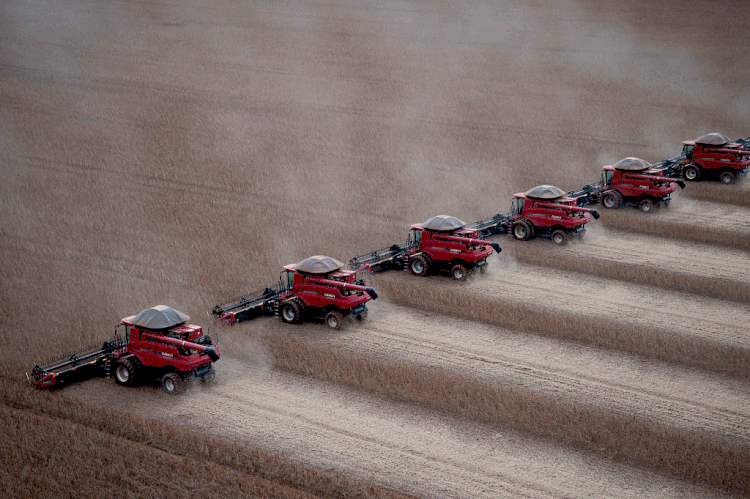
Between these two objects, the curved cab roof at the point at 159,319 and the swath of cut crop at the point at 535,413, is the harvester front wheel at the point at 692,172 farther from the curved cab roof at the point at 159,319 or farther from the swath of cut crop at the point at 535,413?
the curved cab roof at the point at 159,319

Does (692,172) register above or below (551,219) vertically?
above

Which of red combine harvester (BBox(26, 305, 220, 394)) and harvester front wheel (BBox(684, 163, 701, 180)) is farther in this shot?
harvester front wheel (BBox(684, 163, 701, 180))

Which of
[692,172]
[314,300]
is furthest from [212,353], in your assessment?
[692,172]

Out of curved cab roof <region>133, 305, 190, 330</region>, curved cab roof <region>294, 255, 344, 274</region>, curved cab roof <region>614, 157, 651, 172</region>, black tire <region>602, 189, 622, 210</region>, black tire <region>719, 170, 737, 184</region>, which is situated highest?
curved cab roof <region>614, 157, 651, 172</region>

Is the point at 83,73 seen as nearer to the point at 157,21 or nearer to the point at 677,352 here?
the point at 157,21

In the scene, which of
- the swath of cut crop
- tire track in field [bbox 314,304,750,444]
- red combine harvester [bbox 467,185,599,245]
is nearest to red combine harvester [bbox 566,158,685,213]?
red combine harvester [bbox 467,185,599,245]

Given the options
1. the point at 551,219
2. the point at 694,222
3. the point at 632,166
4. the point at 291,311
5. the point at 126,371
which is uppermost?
the point at 632,166

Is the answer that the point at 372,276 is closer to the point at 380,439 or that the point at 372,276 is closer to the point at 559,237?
the point at 559,237

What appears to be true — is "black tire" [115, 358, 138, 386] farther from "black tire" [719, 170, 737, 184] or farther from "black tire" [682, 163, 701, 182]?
"black tire" [719, 170, 737, 184]
